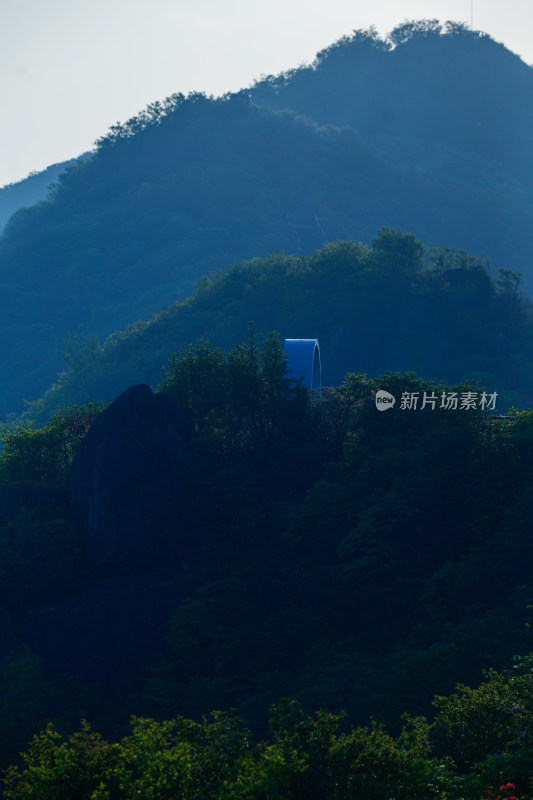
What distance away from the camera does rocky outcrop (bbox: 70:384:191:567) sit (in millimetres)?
19359

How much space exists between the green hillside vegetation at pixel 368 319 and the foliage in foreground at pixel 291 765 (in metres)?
38.0

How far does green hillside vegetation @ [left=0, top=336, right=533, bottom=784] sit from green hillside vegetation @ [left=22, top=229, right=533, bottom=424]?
26.2 metres

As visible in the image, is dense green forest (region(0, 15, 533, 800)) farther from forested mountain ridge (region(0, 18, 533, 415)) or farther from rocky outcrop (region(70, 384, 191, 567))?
forested mountain ridge (region(0, 18, 533, 415))

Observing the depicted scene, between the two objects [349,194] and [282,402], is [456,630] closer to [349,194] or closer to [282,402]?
[282,402]

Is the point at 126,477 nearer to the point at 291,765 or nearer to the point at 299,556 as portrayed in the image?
the point at 299,556

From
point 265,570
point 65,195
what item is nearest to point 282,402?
point 265,570

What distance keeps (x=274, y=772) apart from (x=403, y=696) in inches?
220

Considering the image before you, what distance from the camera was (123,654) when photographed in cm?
1742
